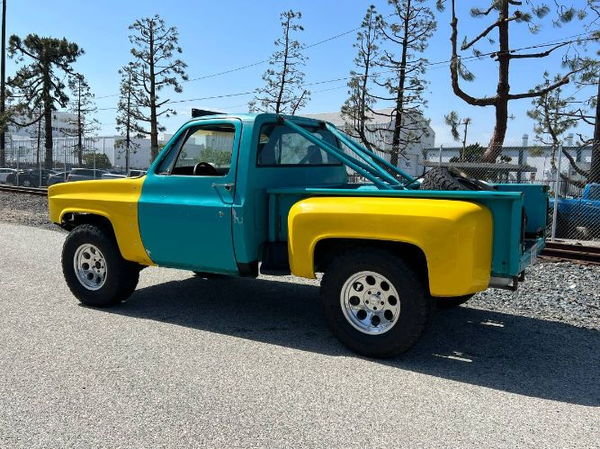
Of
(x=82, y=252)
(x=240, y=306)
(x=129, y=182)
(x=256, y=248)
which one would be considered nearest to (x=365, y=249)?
(x=256, y=248)

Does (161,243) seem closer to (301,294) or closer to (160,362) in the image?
(160,362)

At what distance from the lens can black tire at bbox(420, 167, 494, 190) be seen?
4.69 meters

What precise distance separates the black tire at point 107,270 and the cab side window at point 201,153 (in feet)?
3.33

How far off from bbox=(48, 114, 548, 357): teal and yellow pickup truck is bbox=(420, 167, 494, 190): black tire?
0.04ft

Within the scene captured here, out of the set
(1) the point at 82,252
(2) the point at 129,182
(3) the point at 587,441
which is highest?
(2) the point at 129,182

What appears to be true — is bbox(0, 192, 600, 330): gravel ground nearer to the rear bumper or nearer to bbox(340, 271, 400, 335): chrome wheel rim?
the rear bumper

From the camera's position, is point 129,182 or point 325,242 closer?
point 325,242

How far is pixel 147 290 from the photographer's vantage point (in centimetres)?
704

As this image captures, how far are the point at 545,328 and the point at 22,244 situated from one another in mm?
9052

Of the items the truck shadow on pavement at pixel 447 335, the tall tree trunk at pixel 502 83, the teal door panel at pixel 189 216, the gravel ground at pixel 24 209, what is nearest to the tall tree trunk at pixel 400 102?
the tall tree trunk at pixel 502 83

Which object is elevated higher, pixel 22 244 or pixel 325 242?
pixel 325 242

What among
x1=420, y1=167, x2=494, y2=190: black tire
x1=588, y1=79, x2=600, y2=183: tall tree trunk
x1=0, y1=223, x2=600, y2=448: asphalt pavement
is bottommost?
x1=0, y1=223, x2=600, y2=448: asphalt pavement

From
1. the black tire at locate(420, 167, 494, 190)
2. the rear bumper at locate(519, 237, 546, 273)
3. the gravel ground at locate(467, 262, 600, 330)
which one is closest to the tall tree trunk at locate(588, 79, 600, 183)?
the gravel ground at locate(467, 262, 600, 330)

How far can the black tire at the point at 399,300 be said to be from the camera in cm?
432
